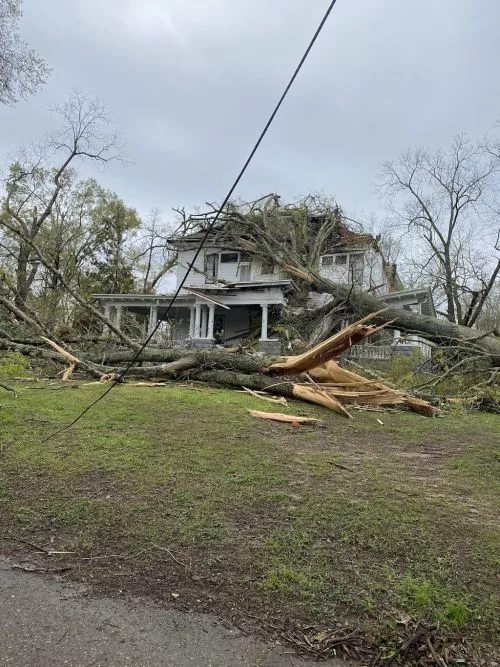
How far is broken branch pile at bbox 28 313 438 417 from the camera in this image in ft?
22.5

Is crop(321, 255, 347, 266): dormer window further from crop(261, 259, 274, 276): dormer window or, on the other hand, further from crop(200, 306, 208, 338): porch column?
crop(200, 306, 208, 338): porch column

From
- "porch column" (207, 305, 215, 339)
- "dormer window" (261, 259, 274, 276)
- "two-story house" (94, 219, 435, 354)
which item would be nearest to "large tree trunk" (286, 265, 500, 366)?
"two-story house" (94, 219, 435, 354)

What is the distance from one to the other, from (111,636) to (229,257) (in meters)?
21.8

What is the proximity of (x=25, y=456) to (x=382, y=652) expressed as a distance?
9.80 ft

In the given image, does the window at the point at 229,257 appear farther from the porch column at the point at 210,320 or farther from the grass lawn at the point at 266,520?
the grass lawn at the point at 266,520

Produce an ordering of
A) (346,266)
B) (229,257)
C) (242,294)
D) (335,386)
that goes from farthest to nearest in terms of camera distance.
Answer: (229,257), (242,294), (346,266), (335,386)

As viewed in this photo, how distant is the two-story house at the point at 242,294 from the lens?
20.2 meters

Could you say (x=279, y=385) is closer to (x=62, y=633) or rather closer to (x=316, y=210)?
(x=62, y=633)

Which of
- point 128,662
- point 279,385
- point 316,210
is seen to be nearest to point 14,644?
point 128,662

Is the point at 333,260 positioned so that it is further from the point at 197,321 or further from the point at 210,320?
the point at 197,321

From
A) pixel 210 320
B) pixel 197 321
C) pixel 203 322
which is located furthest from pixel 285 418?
pixel 203 322

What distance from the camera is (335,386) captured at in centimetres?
746

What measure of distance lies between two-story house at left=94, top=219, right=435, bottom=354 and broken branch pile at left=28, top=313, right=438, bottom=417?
997 cm

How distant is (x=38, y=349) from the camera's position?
8914 mm
